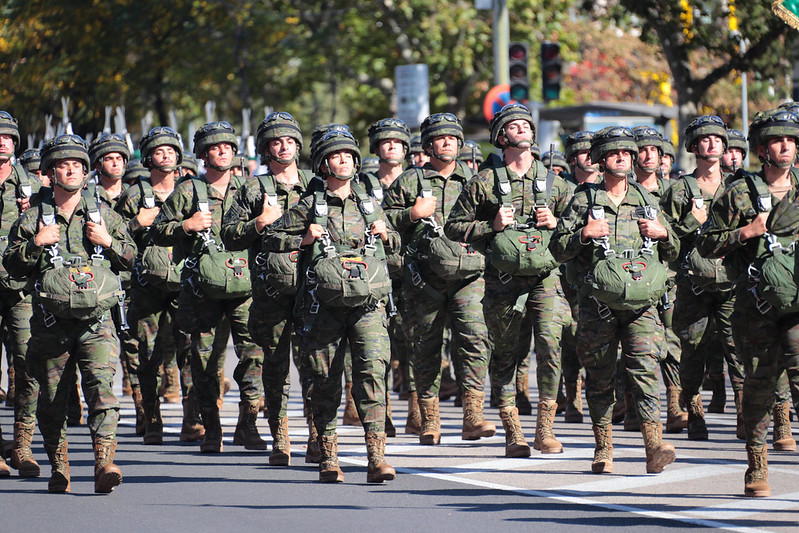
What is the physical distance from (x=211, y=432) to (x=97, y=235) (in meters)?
2.48

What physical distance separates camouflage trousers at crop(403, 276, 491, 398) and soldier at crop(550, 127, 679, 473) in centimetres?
138

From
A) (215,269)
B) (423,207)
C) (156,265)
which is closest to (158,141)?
(156,265)

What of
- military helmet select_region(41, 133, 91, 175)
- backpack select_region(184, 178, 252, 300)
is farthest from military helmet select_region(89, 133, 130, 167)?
military helmet select_region(41, 133, 91, 175)

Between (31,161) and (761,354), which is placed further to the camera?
(31,161)

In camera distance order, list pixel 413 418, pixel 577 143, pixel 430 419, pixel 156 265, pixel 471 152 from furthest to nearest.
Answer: pixel 471 152 < pixel 577 143 < pixel 413 418 < pixel 156 265 < pixel 430 419

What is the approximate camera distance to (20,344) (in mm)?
11062

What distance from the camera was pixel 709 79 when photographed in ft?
81.6

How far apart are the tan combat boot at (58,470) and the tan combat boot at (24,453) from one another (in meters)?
0.71

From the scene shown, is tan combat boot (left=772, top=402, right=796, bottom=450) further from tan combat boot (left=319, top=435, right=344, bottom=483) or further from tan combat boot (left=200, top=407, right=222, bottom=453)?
tan combat boot (left=200, top=407, right=222, bottom=453)

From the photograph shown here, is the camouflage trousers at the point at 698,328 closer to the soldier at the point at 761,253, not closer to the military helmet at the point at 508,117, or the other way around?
the military helmet at the point at 508,117

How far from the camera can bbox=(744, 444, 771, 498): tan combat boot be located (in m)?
9.15

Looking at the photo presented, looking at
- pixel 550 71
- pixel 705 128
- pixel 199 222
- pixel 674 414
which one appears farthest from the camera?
pixel 550 71

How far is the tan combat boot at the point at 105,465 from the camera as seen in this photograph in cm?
976

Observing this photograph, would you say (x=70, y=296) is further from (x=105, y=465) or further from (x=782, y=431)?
(x=782, y=431)
